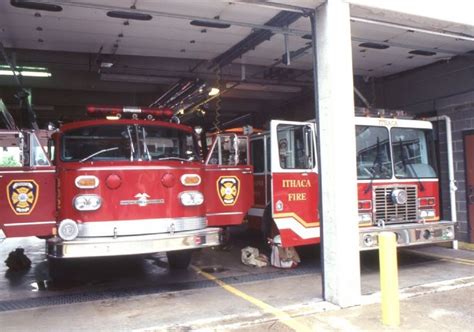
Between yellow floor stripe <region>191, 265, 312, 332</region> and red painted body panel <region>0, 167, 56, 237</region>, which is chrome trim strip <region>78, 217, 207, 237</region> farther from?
yellow floor stripe <region>191, 265, 312, 332</region>

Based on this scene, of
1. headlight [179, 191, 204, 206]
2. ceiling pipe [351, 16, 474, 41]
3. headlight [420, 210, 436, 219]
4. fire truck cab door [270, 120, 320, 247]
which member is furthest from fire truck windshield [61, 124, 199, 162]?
headlight [420, 210, 436, 219]

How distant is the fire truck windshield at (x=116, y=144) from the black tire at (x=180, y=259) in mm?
1970

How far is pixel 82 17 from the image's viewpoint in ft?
23.0

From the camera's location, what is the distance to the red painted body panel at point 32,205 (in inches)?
237

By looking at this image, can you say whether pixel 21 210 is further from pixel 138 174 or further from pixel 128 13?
pixel 128 13

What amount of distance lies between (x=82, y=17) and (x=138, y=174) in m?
2.79

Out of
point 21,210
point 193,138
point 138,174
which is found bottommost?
point 21,210

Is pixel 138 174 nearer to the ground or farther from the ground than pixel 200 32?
nearer to the ground

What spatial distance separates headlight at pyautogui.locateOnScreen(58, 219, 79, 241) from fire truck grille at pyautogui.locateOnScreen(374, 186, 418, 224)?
4.56 meters

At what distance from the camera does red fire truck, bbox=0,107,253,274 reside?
5.81 meters

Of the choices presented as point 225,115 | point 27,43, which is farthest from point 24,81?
point 225,115

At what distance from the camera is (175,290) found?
6707 millimetres

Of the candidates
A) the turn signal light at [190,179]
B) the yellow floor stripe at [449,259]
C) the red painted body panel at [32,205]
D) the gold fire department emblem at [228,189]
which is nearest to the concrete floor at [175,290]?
the yellow floor stripe at [449,259]

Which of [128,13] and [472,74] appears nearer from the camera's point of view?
[128,13]
